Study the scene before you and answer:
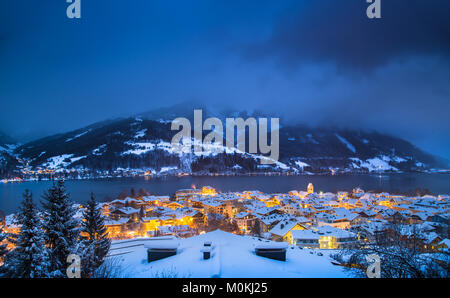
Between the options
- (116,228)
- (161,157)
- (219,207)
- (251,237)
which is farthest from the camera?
(161,157)

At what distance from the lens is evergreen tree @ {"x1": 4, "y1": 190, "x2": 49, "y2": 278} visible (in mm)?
2760

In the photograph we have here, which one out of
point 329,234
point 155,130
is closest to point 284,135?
point 155,130

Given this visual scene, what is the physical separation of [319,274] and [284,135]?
13405 cm

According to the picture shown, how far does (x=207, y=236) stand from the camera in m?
3.85

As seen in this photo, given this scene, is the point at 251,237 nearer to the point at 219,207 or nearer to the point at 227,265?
the point at 227,265

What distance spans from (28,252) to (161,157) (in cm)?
7636

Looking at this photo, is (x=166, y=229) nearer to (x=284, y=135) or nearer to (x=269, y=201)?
(x=269, y=201)

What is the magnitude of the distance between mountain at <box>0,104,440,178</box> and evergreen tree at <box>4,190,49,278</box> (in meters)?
48.2

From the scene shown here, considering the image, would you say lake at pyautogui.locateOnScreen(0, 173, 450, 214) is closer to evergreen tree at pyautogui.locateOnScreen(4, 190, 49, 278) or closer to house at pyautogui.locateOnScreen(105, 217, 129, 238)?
house at pyautogui.locateOnScreen(105, 217, 129, 238)

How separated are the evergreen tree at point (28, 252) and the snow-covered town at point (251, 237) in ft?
2.80

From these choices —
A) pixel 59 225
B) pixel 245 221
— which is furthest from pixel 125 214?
pixel 59 225

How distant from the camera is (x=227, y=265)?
8.01 feet

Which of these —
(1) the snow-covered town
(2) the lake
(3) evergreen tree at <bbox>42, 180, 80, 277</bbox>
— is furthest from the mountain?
(3) evergreen tree at <bbox>42, 180, 80, 277</bbox>

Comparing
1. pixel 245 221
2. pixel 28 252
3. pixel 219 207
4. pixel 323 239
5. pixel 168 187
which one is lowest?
pixel 168 187
